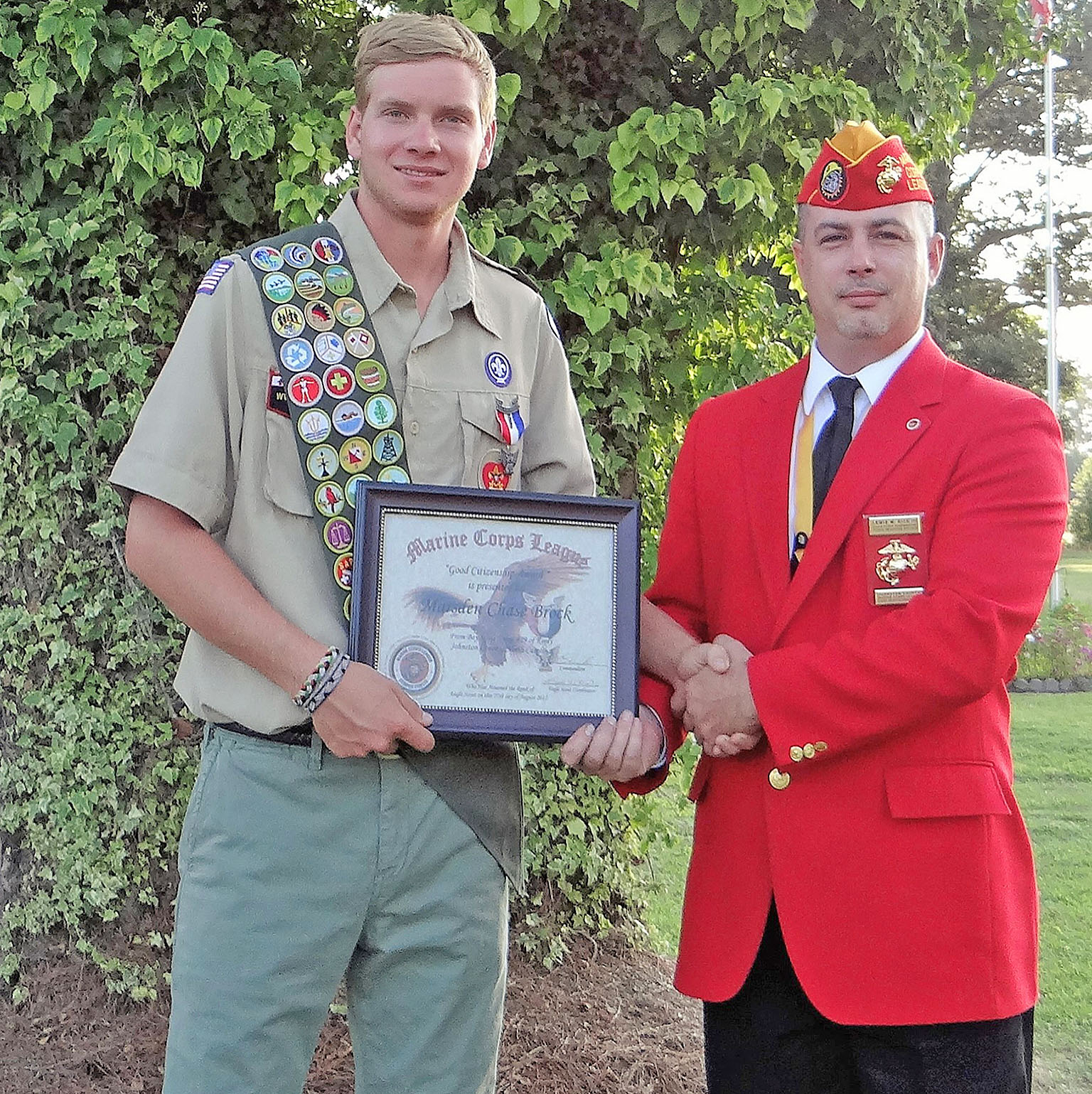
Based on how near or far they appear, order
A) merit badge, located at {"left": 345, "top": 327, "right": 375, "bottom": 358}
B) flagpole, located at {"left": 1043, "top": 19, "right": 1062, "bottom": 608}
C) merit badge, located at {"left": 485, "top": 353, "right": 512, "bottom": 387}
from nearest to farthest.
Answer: merit badge, located at {"left": 345, "top": 327, "right": 375, "bottom": 358}, merit badge, located at {"left": 485, "top": 353, "right": 512, "bottom": 387}, flagpole, located at {"left": 1043, "top": 19, "right": 1062, "bottom": 608}

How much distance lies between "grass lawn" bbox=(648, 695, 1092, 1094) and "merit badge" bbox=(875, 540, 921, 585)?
2.08m

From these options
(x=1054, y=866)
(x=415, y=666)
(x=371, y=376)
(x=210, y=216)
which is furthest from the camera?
(x=1054, y=866)

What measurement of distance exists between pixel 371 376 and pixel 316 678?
1.80 feet

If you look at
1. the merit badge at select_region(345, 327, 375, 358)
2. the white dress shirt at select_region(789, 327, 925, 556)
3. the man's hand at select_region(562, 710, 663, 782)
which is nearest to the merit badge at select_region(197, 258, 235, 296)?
the merit badge at select_region(345, 327, 375, 358)

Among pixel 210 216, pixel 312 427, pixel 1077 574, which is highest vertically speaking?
pixel 1077 574

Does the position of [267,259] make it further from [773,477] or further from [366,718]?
[773,477]

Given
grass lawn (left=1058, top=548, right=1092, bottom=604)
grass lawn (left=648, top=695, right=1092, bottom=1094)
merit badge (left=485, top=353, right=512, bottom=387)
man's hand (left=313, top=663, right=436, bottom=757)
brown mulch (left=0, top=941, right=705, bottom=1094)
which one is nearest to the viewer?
man's hand (left=313, top=663, right=436, bottom=757)

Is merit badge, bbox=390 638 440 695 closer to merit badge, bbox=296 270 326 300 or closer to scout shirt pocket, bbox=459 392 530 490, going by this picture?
scout shirt pocket, bbox=459 392 530 490

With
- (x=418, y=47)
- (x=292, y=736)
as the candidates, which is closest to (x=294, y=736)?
(x=292, y=736)

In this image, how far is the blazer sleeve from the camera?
2.11 m

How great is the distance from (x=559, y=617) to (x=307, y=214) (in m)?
1.85

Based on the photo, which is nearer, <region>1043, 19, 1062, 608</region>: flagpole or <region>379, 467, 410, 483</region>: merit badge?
<region>379, 467, 410, 483</region>: merit badge

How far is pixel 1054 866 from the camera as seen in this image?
23.6ft

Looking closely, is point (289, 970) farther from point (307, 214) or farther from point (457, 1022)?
point (307, 214)
